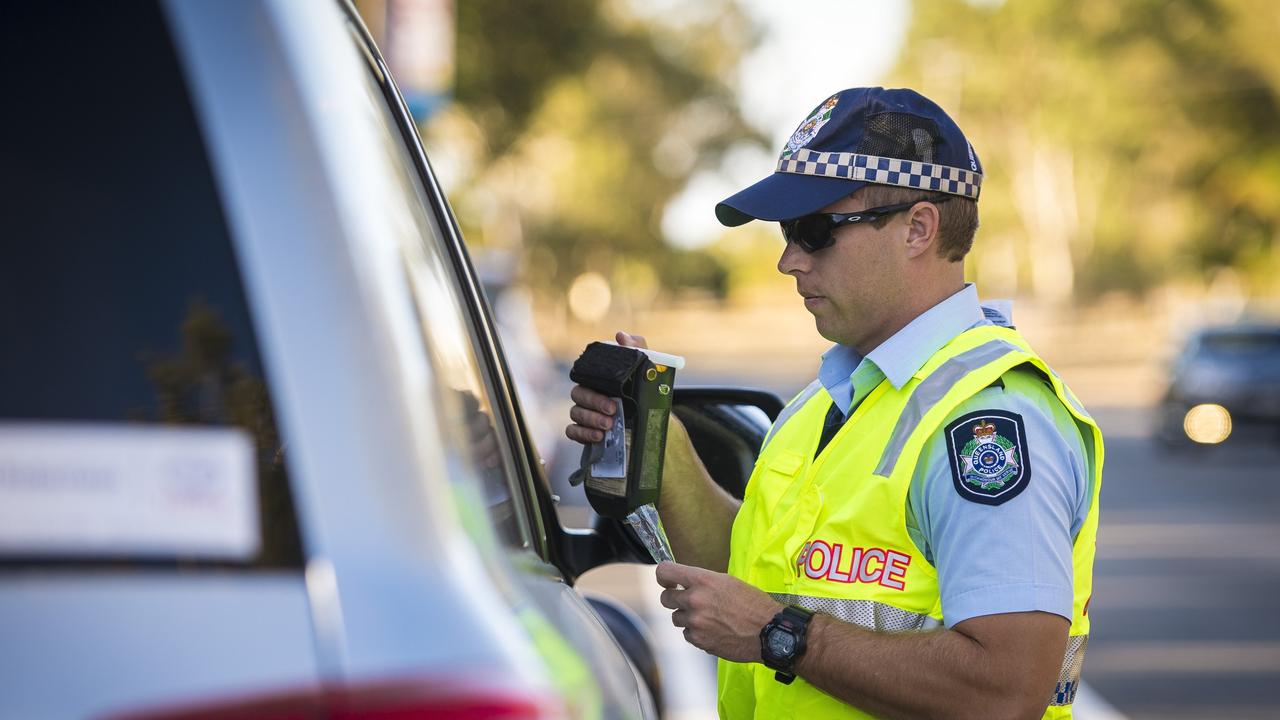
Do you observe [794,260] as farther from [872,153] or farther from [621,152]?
[621,152]

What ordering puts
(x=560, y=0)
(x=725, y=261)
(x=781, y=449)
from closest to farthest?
(x=781, y=449), (x=560, y=0), (x=725, y=261)

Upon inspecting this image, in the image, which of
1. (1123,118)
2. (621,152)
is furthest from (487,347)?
(621,152)

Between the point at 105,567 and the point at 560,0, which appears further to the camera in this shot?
the point at 560,0

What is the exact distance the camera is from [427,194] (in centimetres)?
224

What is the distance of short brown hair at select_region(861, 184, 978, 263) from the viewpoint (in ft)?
8.00

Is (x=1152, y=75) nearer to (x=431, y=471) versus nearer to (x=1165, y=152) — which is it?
(x=1165, y=152)

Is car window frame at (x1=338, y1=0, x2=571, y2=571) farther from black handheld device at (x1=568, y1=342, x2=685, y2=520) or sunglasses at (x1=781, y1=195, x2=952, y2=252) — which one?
sunglasses at (x1=781, y1=195, x2=952, y2=252)

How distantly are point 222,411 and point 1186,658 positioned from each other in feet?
23.1

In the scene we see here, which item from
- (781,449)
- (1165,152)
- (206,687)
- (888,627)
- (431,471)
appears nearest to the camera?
(206,687)

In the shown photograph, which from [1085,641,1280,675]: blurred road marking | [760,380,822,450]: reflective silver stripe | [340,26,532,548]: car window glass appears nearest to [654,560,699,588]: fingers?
[340,26,532,548]: car window glass

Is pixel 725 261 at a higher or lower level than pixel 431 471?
higher

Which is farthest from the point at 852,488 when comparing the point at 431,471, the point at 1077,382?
the point at 1077,382

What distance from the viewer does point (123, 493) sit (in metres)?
1.18

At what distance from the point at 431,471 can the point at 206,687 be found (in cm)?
24
